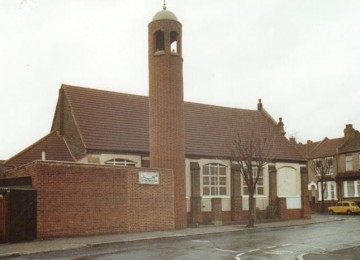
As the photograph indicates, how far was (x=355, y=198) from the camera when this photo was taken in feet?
170

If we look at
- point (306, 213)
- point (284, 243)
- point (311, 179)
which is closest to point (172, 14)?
point (284, 243)

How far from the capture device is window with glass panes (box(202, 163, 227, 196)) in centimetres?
3147

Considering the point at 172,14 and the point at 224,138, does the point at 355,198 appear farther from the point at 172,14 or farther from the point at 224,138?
the point at 172,14

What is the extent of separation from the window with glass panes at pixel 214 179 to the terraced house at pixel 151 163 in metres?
0.07

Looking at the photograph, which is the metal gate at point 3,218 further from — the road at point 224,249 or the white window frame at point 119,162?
the white window frame at point 119,162

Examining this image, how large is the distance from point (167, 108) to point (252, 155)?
25.7 feet

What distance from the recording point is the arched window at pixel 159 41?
26656 mm

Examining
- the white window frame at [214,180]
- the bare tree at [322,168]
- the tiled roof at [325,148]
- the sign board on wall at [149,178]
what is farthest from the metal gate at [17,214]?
the tiled roof at [325,148]

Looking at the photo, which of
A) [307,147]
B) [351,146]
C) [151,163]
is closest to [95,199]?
[151,163]

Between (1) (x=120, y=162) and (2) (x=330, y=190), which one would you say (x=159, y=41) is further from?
(2) (x=330, y=190)

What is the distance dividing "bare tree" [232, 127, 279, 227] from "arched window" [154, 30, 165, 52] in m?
7.89

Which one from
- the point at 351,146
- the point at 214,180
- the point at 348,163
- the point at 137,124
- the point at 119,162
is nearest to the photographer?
the point at 119,162

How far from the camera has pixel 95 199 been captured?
21.5 m

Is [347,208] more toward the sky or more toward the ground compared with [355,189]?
more toward the ground
